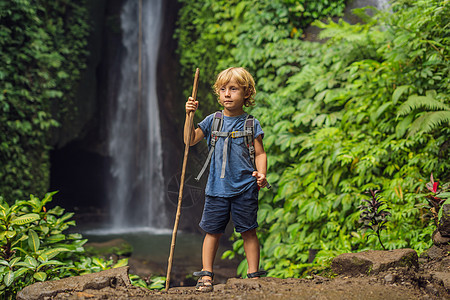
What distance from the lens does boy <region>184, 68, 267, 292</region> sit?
2.80 meters

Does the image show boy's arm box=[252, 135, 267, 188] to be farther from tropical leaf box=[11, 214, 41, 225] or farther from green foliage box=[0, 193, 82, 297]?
tropical leaf box=[11, 214, 41, 225]

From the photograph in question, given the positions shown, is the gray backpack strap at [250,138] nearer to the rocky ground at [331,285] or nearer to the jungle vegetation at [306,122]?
the rocky ground at [331,285]

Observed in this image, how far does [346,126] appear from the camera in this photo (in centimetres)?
468

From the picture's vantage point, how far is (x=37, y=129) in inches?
298

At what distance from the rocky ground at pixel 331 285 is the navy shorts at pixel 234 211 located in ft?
1.30

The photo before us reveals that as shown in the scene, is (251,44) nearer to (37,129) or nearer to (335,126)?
(335,126)

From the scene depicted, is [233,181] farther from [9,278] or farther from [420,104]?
[420,104]

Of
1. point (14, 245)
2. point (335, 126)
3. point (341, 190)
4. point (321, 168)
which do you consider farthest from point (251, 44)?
point (14, 245)

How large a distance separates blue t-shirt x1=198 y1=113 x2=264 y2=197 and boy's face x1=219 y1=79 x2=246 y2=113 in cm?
11

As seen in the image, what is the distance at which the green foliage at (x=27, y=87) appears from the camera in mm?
6723

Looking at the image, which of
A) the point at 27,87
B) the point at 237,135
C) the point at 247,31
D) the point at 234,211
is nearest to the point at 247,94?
the point at 237,135

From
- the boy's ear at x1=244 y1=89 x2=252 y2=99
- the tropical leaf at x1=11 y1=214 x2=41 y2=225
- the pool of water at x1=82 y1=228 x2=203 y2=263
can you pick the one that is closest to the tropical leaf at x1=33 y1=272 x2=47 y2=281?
the tropical leaf at x1=11 y1=214 x2=41 y2=225

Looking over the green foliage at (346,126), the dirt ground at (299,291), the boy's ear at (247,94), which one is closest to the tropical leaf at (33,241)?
the dirt ground at (299,291)

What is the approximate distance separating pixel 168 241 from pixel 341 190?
4857mm
